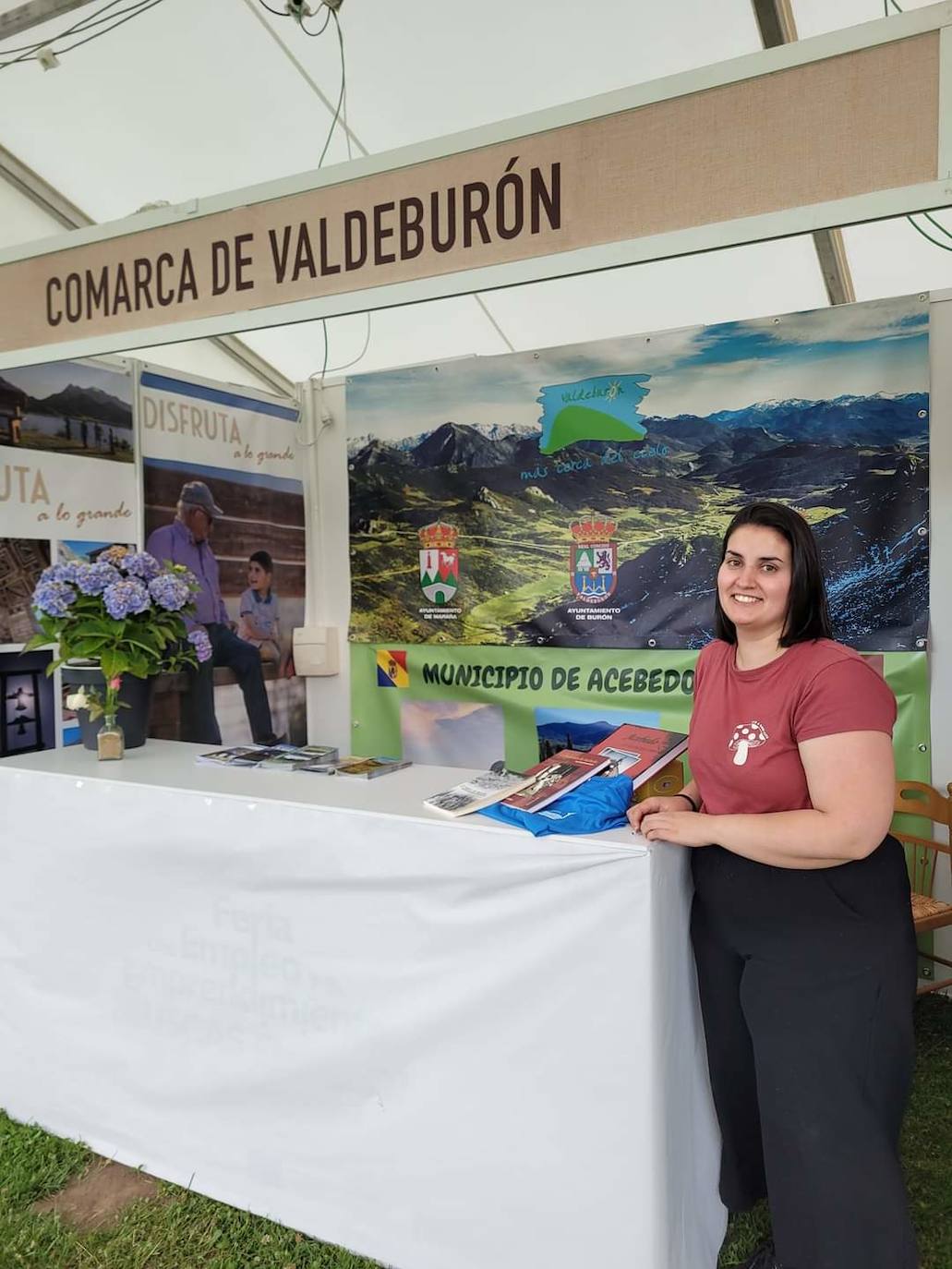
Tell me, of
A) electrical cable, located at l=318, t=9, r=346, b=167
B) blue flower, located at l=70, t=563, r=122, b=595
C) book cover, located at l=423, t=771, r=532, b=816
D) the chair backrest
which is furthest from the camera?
the chair backrest

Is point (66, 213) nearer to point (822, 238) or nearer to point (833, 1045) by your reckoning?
point (822, 238)

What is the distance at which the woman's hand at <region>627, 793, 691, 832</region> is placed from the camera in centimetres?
158

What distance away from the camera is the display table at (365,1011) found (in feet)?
4.98

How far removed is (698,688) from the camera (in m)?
1.75

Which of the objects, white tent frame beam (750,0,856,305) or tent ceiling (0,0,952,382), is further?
tent ceiling (0,0,952,382)

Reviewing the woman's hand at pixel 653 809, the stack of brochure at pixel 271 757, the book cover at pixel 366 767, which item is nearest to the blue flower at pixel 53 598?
the stack of brochure at pixel 271 757

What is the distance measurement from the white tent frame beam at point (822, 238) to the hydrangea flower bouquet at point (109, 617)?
6.32ft

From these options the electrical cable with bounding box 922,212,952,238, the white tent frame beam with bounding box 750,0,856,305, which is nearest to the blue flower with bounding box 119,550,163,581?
the white tent frame beam with bounding box 750,0,856,305

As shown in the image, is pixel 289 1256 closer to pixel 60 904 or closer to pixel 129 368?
pixel 60 904

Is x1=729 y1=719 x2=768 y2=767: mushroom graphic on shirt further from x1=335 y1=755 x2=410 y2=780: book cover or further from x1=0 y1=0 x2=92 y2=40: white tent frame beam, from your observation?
x1=0 y1=0 x2=92 y2=40: white tent frame beam

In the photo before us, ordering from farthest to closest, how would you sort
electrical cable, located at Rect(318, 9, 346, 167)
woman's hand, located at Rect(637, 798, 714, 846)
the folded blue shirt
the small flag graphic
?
the small flag graphic
electrical cable, located at Rect(318, 9, 346, 167)
the folded blue shirt
woman's hand, located at Rect(637, 798, 714, 846)

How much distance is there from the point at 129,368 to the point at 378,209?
1.87 meters

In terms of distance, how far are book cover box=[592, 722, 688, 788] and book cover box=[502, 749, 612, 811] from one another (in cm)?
3

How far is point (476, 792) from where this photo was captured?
6.03 feet
